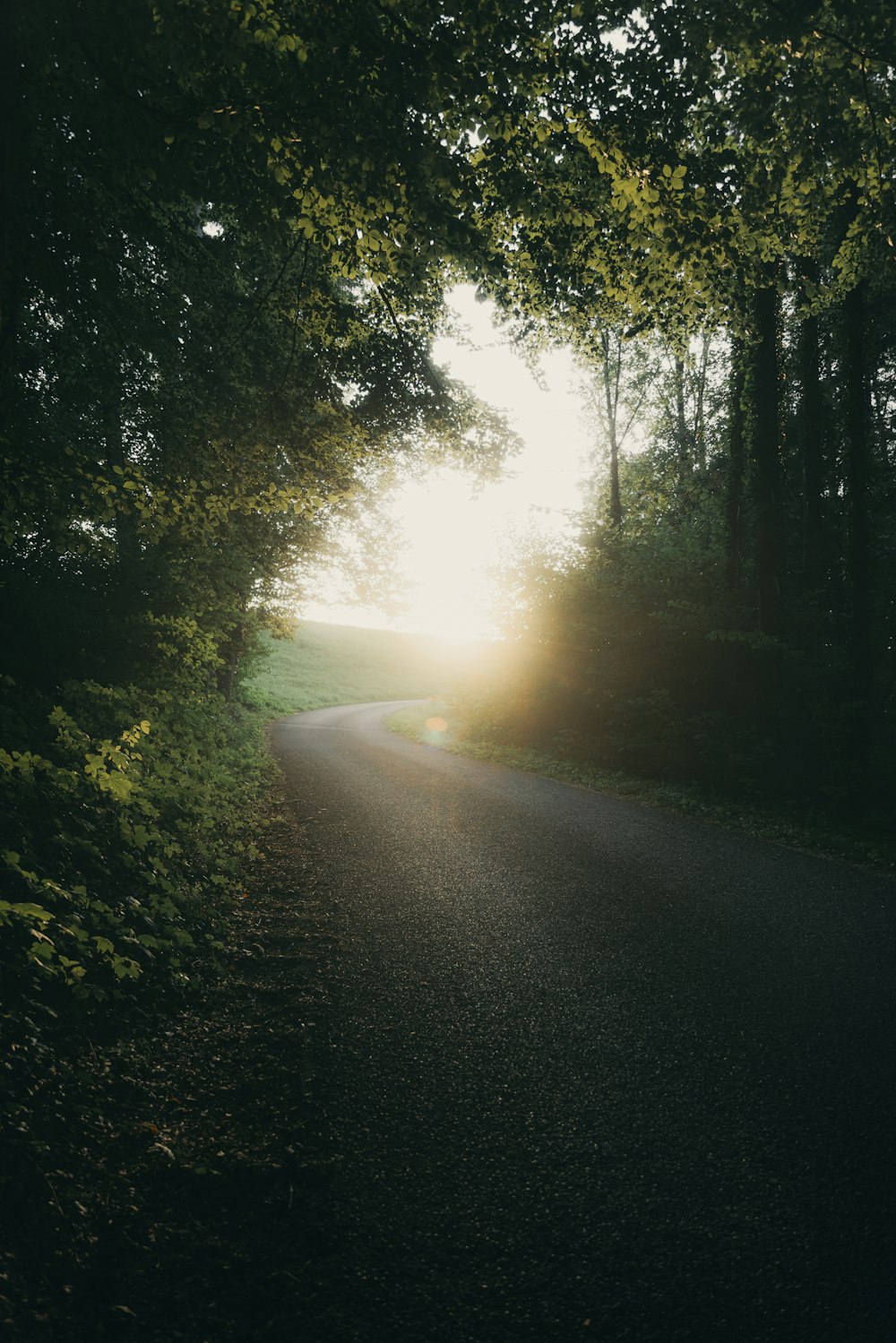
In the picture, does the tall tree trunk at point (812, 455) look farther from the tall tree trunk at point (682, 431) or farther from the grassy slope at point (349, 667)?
the grassy slope at point (349, 667)

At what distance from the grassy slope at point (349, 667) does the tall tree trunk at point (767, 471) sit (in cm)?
1068

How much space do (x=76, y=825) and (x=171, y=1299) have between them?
380cm

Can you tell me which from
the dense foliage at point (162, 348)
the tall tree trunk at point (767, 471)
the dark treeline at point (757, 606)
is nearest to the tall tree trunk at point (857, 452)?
the dark treeline at point (757, 606)

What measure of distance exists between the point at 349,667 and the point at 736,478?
52.5 m

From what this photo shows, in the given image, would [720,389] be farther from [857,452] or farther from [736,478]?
[857,452]

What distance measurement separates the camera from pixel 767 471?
476 inches

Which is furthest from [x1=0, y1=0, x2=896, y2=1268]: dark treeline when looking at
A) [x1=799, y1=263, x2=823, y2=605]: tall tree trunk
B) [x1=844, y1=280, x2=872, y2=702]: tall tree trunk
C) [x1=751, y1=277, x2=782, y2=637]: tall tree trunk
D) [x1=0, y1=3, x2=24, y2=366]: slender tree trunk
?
[x1=751, y1=277, x2=782, y2=637]: tall tree trunk

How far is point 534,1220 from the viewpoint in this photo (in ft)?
7.76

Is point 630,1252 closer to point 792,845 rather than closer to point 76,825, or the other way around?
point 76,825

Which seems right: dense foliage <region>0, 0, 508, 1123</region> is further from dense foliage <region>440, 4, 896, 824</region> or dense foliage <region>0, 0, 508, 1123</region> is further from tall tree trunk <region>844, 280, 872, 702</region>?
tall tree trunk <region>844, 280, 872, 702</region>

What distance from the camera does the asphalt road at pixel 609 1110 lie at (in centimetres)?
206

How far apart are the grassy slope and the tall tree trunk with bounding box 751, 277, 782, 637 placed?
10.7 m

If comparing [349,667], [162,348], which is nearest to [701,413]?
[162,348]

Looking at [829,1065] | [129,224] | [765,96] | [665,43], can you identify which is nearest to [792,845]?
[829,1065]
